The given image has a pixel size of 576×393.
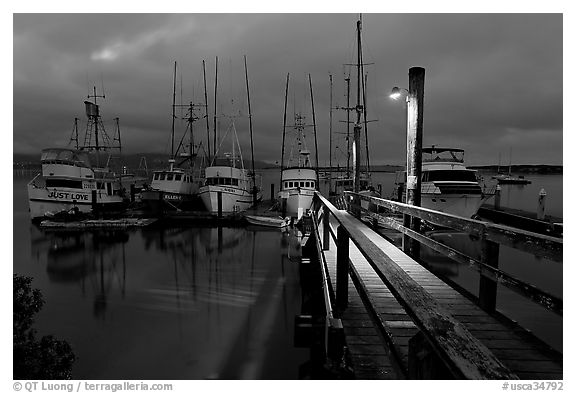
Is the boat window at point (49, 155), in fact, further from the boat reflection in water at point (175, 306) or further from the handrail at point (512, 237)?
the handrail at point (512, 237)

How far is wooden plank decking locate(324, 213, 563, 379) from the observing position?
2.72 meters

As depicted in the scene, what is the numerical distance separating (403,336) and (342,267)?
3.31 ft

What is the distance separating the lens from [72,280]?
616 inches

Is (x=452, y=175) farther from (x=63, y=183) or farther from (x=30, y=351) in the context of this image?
(x=63, y=183)

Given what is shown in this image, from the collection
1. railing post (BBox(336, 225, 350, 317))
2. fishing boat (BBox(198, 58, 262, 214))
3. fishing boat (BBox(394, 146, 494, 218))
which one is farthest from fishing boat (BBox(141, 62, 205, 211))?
railing post (BBox(336, 225, 350, 317))

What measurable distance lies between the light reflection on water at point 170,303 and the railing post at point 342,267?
16.4ft

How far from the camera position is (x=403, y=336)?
3.28 meters

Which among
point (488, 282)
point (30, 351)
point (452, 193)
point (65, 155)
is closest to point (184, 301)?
point (30, 351)

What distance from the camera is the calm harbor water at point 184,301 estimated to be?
8.66 meters

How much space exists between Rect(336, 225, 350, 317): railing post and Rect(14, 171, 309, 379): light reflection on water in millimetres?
5002

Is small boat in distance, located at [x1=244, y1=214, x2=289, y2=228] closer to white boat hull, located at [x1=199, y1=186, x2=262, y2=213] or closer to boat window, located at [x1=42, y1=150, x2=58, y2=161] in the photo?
white boat hull, located at [x1=199, y1=186, x2=262, y2=213]
